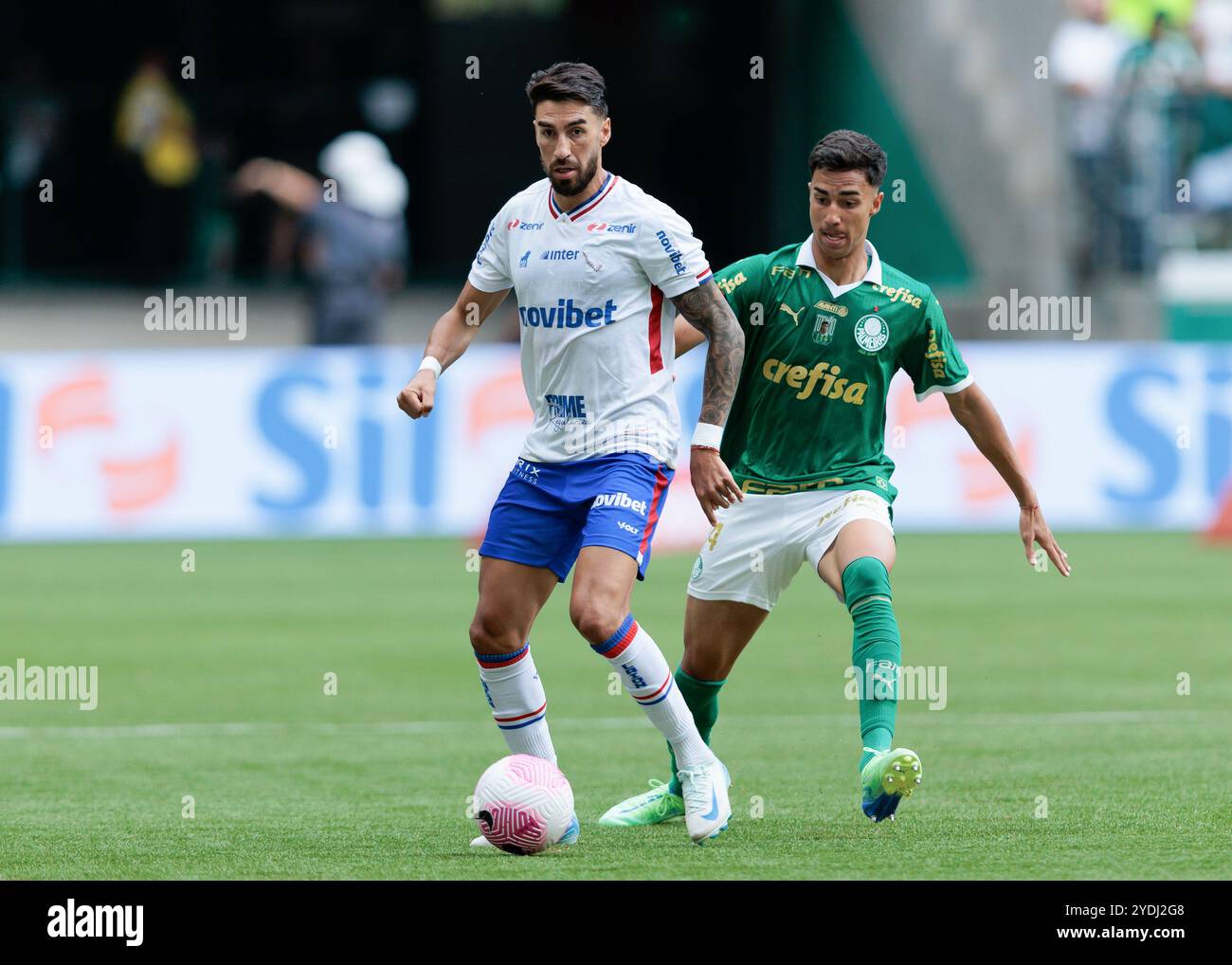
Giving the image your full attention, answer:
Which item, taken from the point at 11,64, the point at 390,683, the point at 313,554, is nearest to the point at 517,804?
the point at 390,683

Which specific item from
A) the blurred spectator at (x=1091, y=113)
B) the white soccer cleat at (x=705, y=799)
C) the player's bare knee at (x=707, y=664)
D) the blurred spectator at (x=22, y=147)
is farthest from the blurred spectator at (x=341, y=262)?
the white soccer cleat at (x=705, y=799)

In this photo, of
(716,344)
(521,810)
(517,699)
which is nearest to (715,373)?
(716,344)

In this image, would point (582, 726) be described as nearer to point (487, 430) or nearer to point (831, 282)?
point (831, 282)

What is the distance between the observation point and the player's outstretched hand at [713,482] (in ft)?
24.5

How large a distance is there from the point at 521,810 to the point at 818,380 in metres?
2.01

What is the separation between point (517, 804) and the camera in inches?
286

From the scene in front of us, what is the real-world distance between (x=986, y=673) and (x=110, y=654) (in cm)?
511

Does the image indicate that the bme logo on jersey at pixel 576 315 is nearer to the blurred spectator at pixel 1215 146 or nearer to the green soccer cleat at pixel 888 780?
the green soccer cleat at pixel 888 780

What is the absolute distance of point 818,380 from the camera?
8172 millimetres

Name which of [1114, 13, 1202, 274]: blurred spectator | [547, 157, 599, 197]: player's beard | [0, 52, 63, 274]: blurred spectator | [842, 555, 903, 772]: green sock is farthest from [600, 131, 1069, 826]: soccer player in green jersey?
[0, 52, 63, 274]: blurred spectator

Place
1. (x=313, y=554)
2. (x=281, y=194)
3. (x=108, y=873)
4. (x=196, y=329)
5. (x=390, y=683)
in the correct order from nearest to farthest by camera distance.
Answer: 1. (x=108, y=873)
2. (x=390, y=683)
3. (x=313, y=554)
4. (x=281, y=194)
5. (x=196, y=329)
